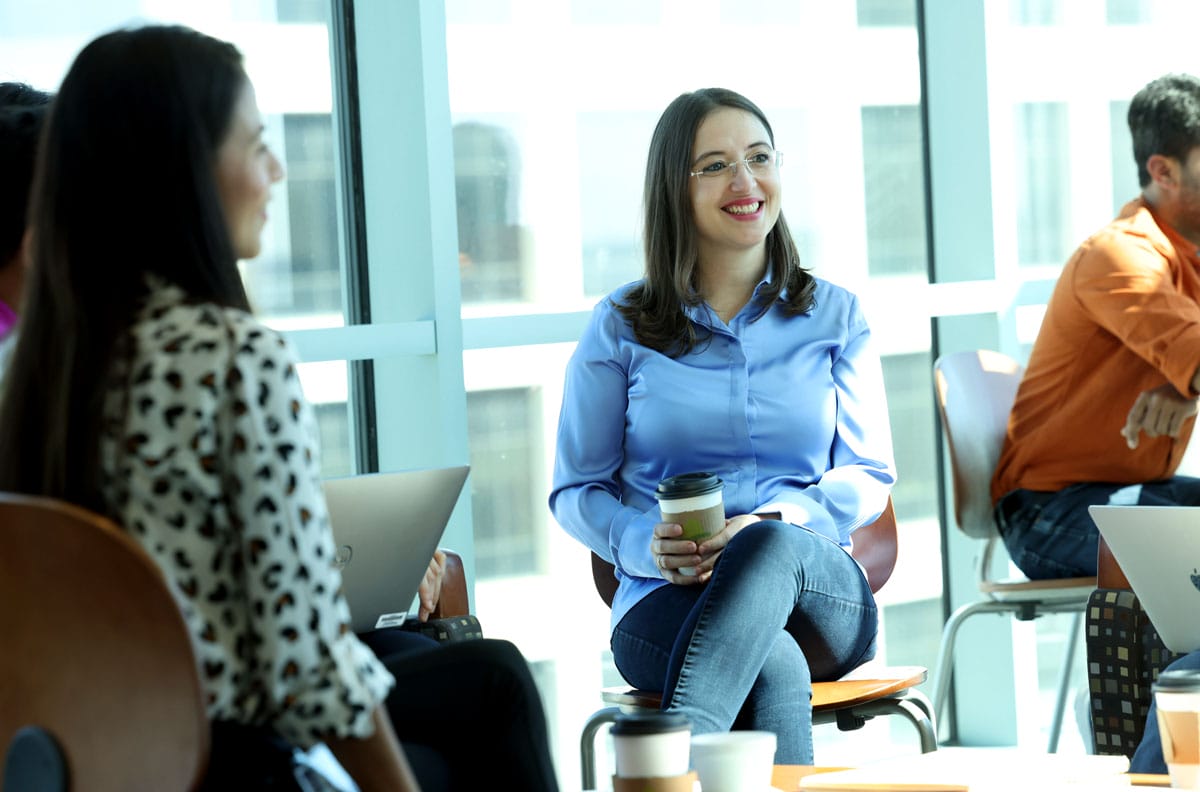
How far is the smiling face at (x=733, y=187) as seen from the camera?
2604 mm

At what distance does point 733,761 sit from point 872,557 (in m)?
1.10

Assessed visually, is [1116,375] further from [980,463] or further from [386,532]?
[386,532]

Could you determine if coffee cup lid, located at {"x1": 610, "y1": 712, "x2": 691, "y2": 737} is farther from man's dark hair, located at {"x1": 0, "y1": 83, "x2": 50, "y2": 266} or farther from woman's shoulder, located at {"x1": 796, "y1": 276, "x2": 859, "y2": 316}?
woman's shoulder, located at {"x1": 796, "y1": 276, "x2": 859, "y2": 316}

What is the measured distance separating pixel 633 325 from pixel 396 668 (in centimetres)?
109

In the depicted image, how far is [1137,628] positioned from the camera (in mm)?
2145

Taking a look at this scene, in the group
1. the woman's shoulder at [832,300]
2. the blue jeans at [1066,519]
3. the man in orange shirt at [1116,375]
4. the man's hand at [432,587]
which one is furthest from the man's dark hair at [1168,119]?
the man's hand at [432,587]

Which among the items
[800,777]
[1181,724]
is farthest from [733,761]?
[1181,724]

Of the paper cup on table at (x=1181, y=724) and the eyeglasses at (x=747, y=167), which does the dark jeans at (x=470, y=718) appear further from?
the eyeglasses at (x=747, y=167)

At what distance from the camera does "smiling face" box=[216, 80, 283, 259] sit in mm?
1345

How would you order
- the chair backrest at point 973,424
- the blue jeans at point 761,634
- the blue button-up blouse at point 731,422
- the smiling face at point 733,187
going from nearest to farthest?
the blue jeans at point 761,634 → the blue button-up blouse at point 731,422 → the smiling face at point 733,187 → the chair backrest at point 973,424

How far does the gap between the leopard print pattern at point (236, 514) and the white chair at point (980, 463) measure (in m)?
2.11

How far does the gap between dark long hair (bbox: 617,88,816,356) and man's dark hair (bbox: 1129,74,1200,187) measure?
106 cm

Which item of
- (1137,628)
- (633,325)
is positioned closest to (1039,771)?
(1137,628)

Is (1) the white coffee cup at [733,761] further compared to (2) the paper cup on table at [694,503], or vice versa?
(2) the paper cup on table at [694,503]
